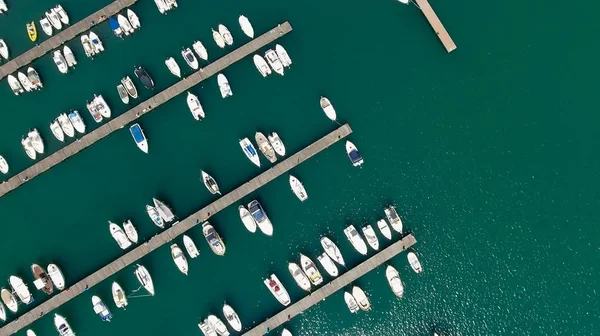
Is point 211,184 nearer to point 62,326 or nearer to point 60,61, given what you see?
point 60,61

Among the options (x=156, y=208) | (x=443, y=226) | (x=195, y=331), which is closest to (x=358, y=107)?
(x=443, y=226)

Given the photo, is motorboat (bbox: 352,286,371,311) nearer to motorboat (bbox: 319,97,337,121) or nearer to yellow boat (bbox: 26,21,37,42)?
motorboat (bbox: 319,97,337,121)

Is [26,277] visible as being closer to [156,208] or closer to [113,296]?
[113,296]

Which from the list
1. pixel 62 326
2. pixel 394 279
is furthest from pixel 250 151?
pixel 62 326

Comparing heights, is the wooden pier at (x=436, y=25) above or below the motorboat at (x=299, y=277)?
above

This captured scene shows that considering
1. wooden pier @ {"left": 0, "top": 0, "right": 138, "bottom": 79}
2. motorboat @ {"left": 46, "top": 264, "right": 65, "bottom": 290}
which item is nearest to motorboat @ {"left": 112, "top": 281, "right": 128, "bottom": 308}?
motorboat @ {"left": 46, "top": 264, "right": 65, "bottom": 290}

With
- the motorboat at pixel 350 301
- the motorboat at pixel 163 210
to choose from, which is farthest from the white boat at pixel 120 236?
the motorboat at pixel 350 301

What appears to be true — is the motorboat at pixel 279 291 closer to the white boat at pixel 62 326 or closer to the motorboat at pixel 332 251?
the motorboat at pixel 332 251
